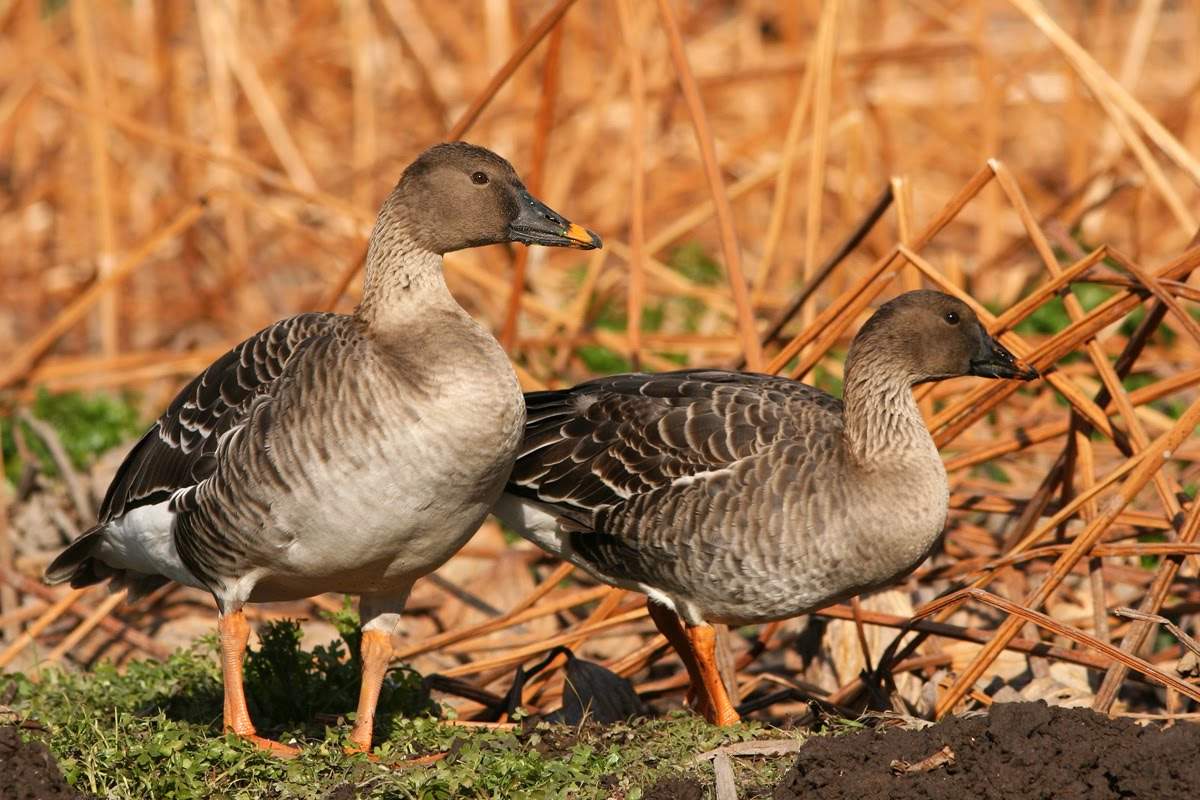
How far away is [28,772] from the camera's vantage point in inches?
174

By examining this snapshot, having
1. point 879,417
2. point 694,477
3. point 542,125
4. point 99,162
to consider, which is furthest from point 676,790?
point 99,162

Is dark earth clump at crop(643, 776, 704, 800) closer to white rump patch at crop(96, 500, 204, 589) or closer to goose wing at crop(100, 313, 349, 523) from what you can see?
goose wing at crop(100, 313, 349, 523)

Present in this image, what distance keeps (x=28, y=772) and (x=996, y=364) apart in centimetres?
376

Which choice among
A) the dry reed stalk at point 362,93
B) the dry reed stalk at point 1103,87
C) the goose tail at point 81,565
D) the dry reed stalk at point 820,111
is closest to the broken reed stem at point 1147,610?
the dry reed stalk at point 1103,87

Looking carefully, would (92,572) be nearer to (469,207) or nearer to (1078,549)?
(469,207)

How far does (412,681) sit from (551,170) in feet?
22.2

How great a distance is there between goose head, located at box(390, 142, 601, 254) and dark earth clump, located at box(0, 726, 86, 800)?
7.14 feet

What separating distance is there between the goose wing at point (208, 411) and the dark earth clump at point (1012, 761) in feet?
7.96

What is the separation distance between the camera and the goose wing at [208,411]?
5.56 meters

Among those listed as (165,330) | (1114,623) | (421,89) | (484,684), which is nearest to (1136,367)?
(1114,623)

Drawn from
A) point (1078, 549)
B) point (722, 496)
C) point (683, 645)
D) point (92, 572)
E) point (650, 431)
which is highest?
point (650, 431)

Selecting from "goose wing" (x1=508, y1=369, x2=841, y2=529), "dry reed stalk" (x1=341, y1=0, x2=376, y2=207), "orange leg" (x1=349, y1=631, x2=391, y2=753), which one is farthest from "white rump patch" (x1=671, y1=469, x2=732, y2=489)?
"dry reed stalk" (x1=341, y1=0, x2=376, y2=207)

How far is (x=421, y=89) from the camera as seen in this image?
12.3 m

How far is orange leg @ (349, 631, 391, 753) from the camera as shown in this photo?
5.34 metres
